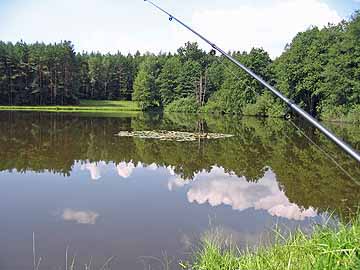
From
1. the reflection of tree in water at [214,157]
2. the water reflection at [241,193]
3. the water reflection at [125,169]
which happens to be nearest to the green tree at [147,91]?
the reflection of tree in water at [214,157]

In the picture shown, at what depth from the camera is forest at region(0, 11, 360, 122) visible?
3459 cm

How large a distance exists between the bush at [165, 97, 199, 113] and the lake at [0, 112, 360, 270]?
40875 mm

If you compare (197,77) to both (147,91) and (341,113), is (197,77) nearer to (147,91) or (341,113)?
(147,91)

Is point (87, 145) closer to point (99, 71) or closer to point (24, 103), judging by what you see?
point (24, 103)

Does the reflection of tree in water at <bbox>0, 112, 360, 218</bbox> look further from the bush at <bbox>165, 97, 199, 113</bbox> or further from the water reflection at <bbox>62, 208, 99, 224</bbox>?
the bush at <bbox>165, 97, 199, 113</bbox>

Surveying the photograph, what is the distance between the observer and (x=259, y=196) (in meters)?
9.93

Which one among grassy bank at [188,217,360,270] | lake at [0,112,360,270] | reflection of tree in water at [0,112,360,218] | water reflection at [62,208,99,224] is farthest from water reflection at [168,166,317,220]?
grassy bank at [188,217,360,270]

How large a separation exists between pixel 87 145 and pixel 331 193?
38.4 feet

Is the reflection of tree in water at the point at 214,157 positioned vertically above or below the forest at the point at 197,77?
below

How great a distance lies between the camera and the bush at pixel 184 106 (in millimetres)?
58719

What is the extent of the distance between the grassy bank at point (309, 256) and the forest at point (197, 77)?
30450 millimetres

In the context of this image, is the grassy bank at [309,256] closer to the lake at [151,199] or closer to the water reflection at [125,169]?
the lake at [151,199]

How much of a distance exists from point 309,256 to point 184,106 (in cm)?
5616

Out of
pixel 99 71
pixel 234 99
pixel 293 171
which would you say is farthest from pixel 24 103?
pixel 293 171
